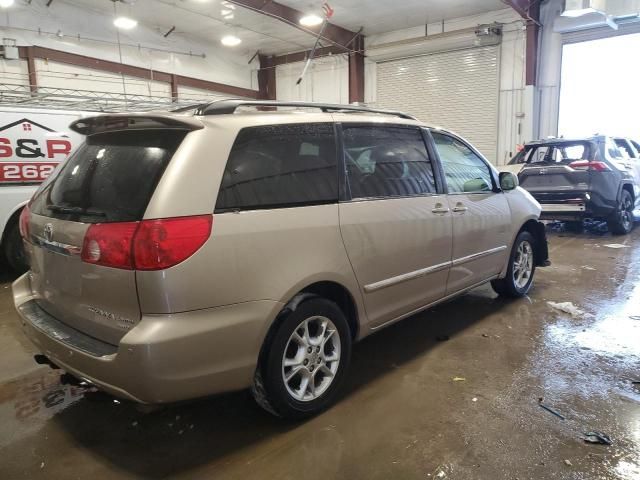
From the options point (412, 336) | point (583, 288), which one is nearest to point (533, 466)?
point (412, 336)

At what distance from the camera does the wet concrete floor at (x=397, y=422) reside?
214 centimetres

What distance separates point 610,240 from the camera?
768 cm

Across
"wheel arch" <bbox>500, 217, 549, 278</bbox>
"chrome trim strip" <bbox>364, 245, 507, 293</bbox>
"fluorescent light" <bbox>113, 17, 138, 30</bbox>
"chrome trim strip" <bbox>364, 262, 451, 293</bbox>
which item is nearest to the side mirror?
"wheel arch" <bbox>500, 217, 549, 278</bbox>

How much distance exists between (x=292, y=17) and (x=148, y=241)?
33.6 feet

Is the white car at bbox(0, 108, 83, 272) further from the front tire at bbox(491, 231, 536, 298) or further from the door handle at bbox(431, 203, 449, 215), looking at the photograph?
the front tire at bbox(491, 231, 536, 298)

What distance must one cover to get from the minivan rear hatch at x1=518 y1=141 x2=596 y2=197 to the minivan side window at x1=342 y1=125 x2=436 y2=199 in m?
5.39

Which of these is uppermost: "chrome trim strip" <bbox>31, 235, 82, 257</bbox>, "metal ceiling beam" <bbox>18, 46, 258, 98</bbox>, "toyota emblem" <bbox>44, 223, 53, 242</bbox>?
"metal ceiling beam" <bbox>18, 46, 258, 98</bbox>

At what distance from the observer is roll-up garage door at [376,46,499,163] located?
38.7ft

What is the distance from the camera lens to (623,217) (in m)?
7.98

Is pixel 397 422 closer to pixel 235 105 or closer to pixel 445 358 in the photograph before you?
pixel 445 358

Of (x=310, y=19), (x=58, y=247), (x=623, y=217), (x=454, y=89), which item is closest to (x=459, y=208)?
(x=58, y=247)

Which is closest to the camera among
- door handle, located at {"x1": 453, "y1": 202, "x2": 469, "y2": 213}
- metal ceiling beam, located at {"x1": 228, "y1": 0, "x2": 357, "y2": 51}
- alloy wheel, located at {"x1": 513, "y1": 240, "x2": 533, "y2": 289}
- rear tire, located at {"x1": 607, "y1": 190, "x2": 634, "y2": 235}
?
door handle, located at {"x1": 453, "y1": 202, "x2": 469, "y2": 213}

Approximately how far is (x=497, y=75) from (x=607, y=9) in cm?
272

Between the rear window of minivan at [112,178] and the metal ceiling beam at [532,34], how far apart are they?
34.6ft
